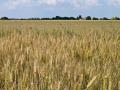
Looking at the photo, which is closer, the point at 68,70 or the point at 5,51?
the point at 68,70

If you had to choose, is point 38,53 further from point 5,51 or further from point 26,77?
point 26,77

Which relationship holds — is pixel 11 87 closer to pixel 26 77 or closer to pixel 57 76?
pixel 26 77

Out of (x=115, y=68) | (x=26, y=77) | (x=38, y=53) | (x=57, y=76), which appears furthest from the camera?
(x=38, y=53)

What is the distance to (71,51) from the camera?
5.08 meters

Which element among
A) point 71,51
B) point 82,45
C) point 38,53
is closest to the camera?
point 38,53

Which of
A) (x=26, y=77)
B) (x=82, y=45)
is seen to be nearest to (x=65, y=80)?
(x=26, y=77)

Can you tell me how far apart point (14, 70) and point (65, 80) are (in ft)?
1.84

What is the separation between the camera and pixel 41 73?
333 centimetres

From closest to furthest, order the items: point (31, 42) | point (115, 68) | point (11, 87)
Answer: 1. point (11, 87)
2. point (115, 68)
3. point (31, 42)

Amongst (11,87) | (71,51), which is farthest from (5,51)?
(11,87)

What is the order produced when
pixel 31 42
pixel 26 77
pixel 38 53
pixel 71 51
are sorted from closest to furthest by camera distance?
pixel 26 77, pixel 38 53, pixel 71 51, pixel 31 42

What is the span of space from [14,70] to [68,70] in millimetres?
509

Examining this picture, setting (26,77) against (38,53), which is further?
(38,53)

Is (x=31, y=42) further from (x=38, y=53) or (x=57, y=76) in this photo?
(x=57, y=76)
